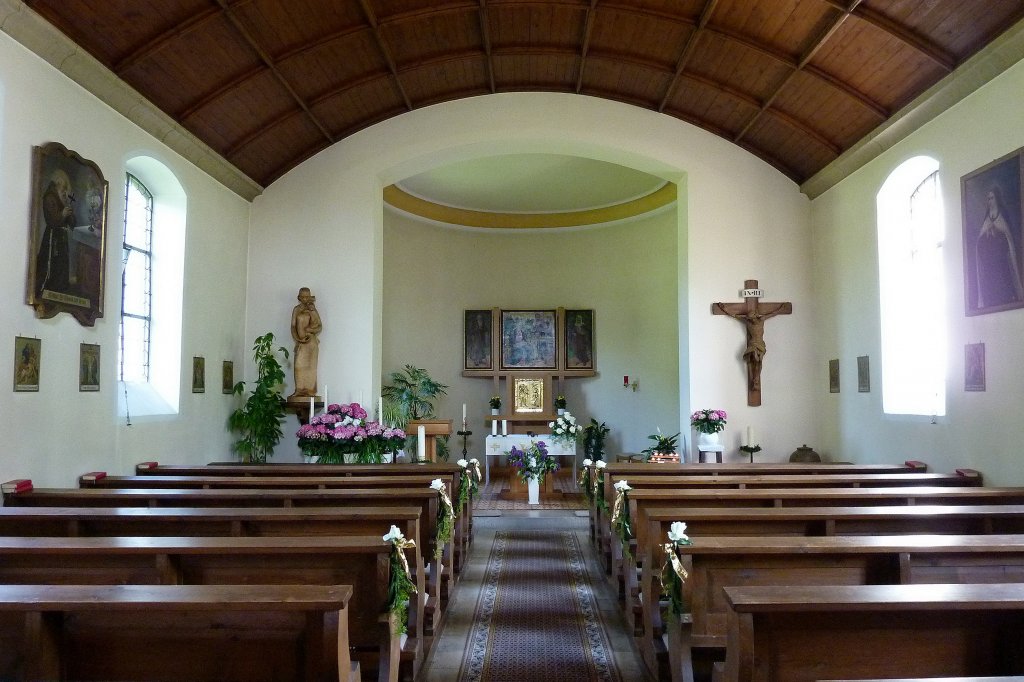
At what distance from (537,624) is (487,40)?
6523 mm

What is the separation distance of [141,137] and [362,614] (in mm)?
5947

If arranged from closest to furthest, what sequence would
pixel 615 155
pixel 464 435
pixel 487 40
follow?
1. pixel 487 40
2. pixel 615 155
3. pixel 464 435

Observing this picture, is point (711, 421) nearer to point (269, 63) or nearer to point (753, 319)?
point (753, 319)

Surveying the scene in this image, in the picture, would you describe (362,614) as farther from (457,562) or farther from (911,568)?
(457,562)

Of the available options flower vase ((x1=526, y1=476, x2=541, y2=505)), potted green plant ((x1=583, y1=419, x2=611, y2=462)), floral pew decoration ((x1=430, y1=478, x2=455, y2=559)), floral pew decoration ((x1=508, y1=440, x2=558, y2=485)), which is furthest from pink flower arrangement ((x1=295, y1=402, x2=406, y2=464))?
potted green plant ((x1=583, y1=419, x2=611, y2=462))

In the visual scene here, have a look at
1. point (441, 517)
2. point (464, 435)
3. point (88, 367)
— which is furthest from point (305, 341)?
point (441, 517)

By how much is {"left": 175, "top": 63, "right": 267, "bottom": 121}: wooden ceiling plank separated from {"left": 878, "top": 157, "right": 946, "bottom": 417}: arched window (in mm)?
6954

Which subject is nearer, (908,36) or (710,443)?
(908,36)

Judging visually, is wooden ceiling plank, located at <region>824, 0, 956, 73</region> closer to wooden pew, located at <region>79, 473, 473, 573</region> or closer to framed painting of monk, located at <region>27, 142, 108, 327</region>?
wooden pew, located at <region>79, 473, 473, 573</region>

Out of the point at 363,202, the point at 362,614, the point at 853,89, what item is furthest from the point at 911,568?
the point at 363,202

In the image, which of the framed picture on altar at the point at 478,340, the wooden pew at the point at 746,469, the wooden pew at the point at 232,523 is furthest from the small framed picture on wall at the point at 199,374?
the framed picture on altar at the point at 478,340

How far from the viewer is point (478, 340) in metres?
14.3

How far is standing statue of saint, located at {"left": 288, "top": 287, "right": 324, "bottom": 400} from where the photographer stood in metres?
9.27

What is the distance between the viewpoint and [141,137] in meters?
7.10
